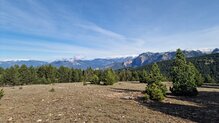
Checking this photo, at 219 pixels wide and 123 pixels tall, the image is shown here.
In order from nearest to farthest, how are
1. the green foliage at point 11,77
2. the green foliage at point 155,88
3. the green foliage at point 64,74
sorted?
the green foliage at point 155,88 < the green foliage at point 11,77 < the green foliage at point 64,74

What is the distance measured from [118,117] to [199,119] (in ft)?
21.9

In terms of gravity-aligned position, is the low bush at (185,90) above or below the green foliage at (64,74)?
below

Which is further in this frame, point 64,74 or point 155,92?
point 64,74

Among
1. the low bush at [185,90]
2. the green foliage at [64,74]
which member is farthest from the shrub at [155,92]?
the green foliage at [64,74]

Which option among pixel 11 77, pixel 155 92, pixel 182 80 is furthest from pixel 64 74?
pixel 155 92

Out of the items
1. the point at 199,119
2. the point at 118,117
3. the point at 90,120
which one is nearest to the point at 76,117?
the point at 90,120

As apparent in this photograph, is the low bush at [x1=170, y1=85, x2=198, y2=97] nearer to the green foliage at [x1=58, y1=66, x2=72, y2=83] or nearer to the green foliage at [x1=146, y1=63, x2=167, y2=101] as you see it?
the green foliage at [x1=146, y1=63, x2=167, y2=101]

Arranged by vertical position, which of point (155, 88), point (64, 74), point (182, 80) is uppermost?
point (64, 74)

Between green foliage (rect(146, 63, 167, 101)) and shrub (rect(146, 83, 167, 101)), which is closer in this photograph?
shrub (rect(146, 83, 167, 101))

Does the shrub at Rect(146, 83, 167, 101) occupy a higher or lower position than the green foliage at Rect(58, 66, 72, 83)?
lower

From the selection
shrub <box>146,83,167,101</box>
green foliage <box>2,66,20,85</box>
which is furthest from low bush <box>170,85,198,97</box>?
green foliage <box>2,66,20,85</box>

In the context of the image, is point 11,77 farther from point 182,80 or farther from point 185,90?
point 185,90

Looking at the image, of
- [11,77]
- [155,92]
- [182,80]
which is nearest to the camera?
[155,92]

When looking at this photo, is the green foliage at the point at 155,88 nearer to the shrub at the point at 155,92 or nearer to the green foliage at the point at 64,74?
the shrub at the point at 155,92
